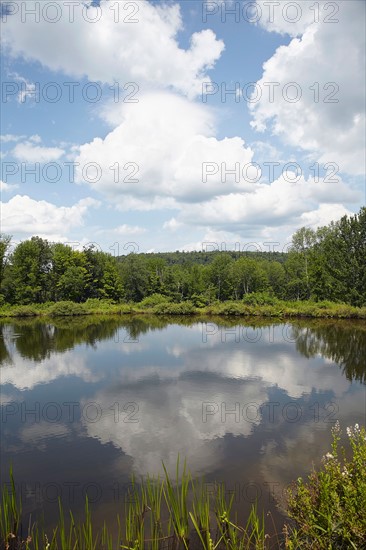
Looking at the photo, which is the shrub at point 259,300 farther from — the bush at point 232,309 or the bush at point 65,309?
the bush at point 65,309

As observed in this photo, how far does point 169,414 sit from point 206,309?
37696 mm

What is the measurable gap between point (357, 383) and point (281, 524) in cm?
1136

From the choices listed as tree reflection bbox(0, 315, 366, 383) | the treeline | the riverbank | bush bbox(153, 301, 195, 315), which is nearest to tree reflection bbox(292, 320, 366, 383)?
tree reflection bbox(0, 315, 366, 383)

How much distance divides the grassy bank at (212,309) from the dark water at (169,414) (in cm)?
1892

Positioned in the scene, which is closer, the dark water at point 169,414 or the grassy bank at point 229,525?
the grassy bank at point 229,525

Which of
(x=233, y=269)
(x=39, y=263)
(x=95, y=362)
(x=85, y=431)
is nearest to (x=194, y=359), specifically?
(x=95, y=362)

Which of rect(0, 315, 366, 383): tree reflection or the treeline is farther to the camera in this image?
the treeline

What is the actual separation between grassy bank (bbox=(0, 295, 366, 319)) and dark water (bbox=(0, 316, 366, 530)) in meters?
18.9

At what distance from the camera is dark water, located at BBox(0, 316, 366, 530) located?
8.65 meters

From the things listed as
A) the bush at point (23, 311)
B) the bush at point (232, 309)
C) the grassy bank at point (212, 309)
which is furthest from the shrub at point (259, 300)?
the bush at point (23, 311)

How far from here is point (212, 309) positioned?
4959 centimetres

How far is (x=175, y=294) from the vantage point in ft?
214

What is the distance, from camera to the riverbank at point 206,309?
43.2 meters

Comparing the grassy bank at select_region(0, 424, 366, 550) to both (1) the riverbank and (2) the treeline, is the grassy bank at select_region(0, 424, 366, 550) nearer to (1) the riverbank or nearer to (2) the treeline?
(1) the riverbank
